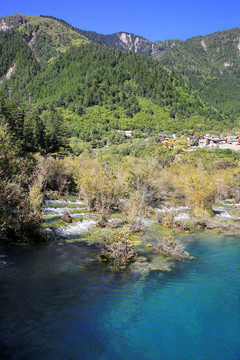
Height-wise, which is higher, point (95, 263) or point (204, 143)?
point (204, 143)

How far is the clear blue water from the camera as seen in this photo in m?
10.7

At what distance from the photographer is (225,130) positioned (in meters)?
174

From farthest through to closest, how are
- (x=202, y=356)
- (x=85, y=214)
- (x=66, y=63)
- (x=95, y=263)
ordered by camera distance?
1. (x=66, y=63)
2. (x=85, y=214)
3. (x=95, y=263)
4. (x=202, y=356)

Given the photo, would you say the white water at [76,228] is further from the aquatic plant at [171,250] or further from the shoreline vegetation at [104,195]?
the aquatic plant at [171,250]

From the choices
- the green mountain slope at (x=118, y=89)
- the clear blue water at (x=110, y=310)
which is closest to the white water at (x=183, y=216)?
the clear blue water at (x=110, y=310)

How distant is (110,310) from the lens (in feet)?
43.4

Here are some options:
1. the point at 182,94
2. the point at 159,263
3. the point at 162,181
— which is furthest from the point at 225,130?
the point at 159,263

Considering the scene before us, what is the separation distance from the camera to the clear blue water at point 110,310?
1073 cm

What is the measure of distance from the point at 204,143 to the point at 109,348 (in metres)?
142

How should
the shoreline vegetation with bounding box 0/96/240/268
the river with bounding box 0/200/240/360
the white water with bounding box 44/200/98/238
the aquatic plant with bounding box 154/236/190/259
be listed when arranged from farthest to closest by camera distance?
the white water with bounding box 44/200/98/238, the aquatic plant with bounding box 154/236/190/259, the shoreline vegetation with bounding box 0/96/240/268, the river with bounding box 0/200/240/360

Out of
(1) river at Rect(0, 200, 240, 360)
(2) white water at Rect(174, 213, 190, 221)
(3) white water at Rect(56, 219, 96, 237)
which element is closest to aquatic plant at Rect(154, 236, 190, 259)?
(1) river at Rect(0, 200, 240, 360)

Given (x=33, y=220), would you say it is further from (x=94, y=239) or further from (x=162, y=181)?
(x=162, y=181)

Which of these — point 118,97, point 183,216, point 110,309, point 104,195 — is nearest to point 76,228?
point 104,195

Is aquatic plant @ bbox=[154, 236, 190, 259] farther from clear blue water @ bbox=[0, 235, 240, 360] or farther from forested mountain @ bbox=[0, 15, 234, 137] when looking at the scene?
forested mountain @ bbox=[0, 15, 234, 137]
